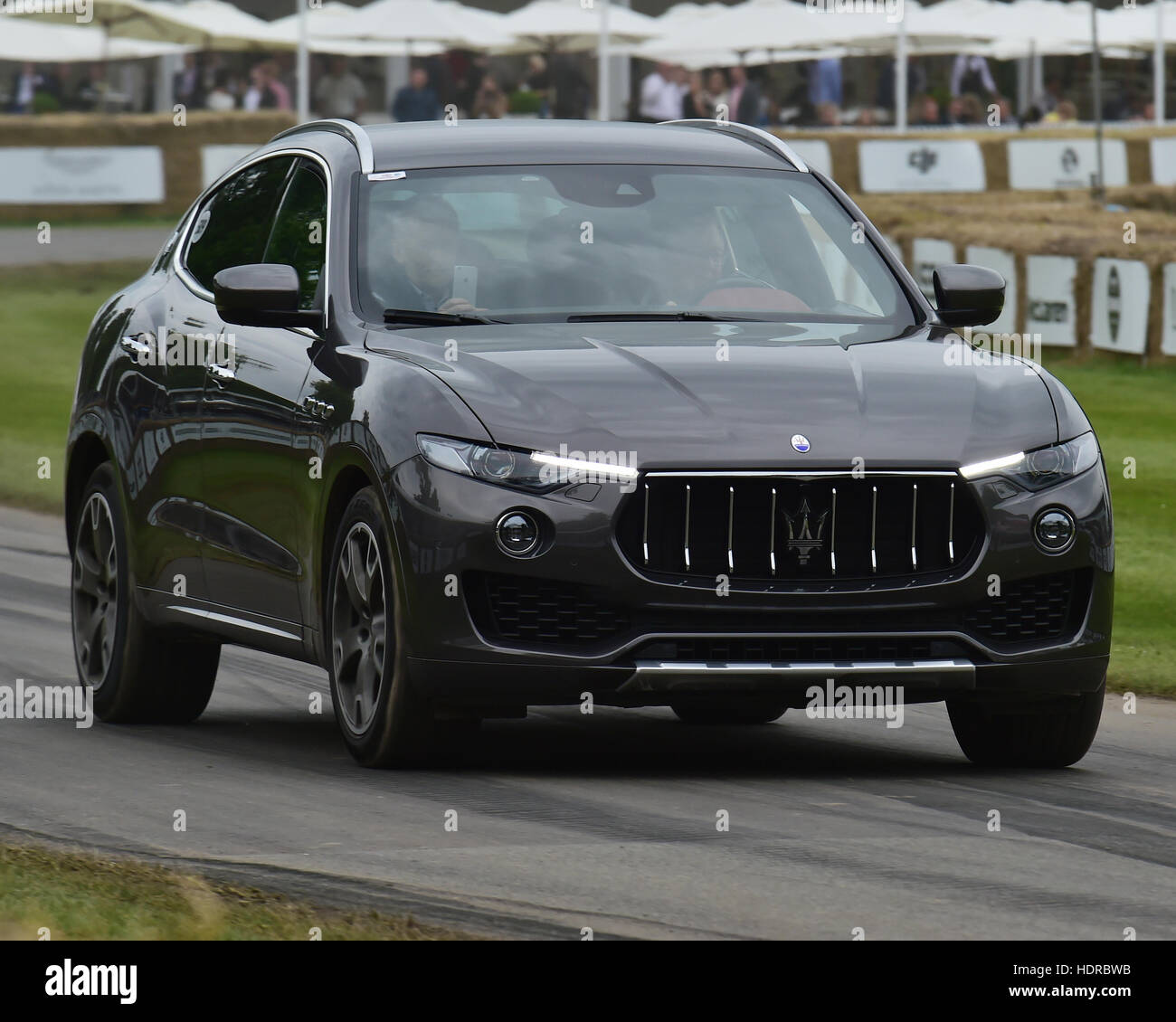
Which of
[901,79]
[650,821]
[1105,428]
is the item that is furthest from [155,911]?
[901,79]

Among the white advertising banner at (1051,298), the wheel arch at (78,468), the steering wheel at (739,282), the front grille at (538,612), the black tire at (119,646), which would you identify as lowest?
the white advertising banner at (1051,298)

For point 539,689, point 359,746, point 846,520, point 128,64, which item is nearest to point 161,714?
point 359,746

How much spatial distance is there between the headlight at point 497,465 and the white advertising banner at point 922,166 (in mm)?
34461

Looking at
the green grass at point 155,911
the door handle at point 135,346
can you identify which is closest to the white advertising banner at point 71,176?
the door handle at point 135,346

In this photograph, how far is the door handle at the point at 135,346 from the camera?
974cm

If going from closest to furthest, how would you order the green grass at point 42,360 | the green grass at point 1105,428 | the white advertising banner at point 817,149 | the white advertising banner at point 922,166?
the green grass at point 1105,428 < the green grass at point 42,360 < the white advertising banner at point 922,166 < the white advertising banner at point 817,149

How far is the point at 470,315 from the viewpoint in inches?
337

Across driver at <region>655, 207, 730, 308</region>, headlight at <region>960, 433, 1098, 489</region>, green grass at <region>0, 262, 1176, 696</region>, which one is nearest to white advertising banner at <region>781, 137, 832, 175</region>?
green grass at <region>0, 262, 1176, 696</region>

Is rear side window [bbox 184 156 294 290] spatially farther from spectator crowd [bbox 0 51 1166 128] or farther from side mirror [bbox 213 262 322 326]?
spectator crowd [bbox 0 51 1166 128]

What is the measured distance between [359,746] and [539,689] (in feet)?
2.42

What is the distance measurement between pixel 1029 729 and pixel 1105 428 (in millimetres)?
13053

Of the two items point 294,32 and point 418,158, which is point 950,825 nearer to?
point 418,158

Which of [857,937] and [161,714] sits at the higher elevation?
[857,937]

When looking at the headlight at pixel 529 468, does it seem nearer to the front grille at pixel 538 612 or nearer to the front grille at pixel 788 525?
the front grille at pixel 788 525
